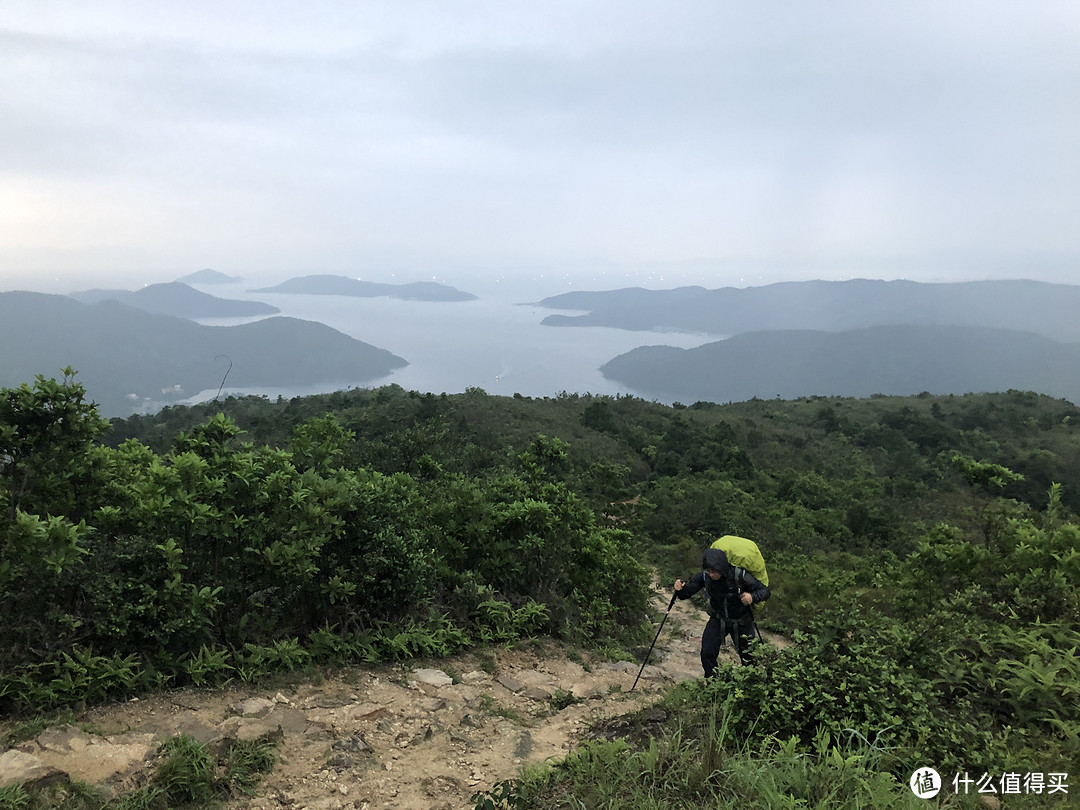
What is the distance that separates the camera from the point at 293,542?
493 cm

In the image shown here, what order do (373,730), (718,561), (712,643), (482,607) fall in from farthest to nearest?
1. (482,607)
2. (712,643)
3. (718,561)
4. (373,730)

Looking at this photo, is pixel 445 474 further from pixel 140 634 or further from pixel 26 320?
pixel 26 320

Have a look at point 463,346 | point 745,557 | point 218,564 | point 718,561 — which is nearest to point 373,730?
point 218,564

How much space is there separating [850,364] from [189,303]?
166649 millimetres

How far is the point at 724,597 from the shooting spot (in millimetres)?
5223

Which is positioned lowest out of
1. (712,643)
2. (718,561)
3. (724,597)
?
(712,643)

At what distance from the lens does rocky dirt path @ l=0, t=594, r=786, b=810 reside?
342cm

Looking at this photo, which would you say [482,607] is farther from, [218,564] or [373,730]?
[218,564]

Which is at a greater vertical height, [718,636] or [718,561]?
[718,561]

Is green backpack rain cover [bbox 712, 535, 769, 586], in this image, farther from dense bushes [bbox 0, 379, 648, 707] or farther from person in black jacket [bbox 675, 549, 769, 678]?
dense bushes [bbox 0, 379, 648, 707]

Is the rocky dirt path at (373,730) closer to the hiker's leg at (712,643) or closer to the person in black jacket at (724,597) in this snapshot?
the hiker's leg at (712,643)

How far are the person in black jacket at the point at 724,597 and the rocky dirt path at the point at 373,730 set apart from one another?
0.82m

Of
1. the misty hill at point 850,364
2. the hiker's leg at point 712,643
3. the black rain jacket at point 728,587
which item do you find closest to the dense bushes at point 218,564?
the hiker's leg at point 712,643

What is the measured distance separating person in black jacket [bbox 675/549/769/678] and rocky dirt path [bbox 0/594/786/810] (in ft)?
2.67
